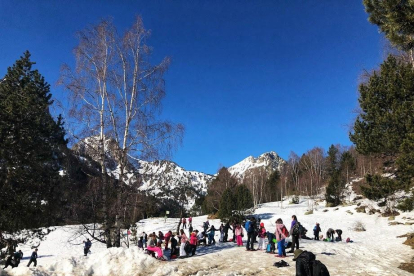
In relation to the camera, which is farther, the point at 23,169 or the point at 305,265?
the point at 23,169

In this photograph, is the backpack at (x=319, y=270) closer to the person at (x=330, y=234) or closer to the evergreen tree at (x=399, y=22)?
the evergreen tree at (x=399, y=22)

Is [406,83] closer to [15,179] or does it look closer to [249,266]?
[249,266]

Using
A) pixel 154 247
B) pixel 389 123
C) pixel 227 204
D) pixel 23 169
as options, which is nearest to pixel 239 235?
pixel 154 247

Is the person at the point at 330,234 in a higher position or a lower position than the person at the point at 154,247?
lower

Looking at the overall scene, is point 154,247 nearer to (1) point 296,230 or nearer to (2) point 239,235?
(2) point 239,235

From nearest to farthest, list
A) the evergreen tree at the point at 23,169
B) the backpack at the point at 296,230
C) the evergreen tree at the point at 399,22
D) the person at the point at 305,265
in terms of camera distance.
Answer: the person at the point at 305,265
the evergreen tree at the point at 399,22
the backpack at the point at 296,230
the evergreen tree at the point at 23,169

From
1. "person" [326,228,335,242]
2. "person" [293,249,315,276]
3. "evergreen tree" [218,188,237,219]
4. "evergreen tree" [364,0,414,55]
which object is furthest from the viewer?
"evergreen tree" [218,188,237,219]

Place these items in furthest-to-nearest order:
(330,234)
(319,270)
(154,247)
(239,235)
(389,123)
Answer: (330,234) → (239,235) → (389,123) → (154,247) → (319,270)

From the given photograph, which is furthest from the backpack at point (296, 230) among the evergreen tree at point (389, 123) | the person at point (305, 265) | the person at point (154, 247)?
the person at point (305, 265)

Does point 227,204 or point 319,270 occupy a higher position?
point 227,204

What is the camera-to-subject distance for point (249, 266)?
34.3 ft

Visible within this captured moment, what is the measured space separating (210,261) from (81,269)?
15.8 ft

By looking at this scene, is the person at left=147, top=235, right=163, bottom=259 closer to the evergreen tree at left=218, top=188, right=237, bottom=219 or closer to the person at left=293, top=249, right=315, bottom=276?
the person at left=293, top=249, right=315, bottom=276

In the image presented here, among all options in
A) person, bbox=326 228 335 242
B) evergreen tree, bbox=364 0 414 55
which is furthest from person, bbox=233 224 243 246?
evergreen tree, bbox=364 0 414 55
